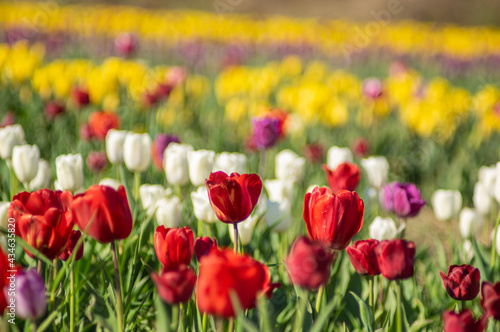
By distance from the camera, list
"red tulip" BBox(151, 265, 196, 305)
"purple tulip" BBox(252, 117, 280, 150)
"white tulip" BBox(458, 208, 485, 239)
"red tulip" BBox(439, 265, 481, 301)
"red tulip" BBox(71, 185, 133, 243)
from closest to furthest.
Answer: "red tulip" BBox(151, 265, 196, 305)
"red tulip" BBox(71, 185, 133, 243)
"red tulip" BBox(439, 265, 481, 301)
"white tulip" BBox(458, 208, 485, 239)
"purple tulip" BBox(252, 117, 280, 150)

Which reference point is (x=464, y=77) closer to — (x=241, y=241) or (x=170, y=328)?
(x=241, y=241)

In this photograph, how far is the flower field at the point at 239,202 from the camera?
967mm

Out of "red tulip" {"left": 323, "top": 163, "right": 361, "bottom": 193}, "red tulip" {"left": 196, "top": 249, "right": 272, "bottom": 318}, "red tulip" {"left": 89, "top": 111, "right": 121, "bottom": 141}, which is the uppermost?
"red tulip" {"left": 89, "top": 111, "right": 121, "bottom": 141}

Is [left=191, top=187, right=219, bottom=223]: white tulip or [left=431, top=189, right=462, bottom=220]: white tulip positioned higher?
[left=191, top=187, right=219, bottom=223]: white tulip

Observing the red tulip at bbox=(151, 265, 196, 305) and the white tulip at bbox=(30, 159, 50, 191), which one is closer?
the red tulip at bbox=(151, 265, 196, 305)

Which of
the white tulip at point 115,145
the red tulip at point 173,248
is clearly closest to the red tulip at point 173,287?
the red tulip at point 173,248

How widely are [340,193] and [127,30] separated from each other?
30.2 ft

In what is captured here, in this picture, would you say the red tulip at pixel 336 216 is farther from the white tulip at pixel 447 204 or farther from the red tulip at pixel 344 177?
the white tulip at pixel 447 204

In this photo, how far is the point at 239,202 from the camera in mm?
1057

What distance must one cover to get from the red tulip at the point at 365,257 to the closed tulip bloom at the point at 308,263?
31 centimetres

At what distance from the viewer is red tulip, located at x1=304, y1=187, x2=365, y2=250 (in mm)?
1045

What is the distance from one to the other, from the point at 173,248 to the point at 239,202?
168 millimetres

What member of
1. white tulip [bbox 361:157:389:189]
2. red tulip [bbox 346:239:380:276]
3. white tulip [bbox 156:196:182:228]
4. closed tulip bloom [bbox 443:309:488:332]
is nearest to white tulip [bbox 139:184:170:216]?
white tulip [bbox 156:196:182:228]

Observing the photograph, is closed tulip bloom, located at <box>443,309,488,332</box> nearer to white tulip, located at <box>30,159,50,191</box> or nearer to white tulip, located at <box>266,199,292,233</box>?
white tulip, located at <box>266,199,292,233</box>
